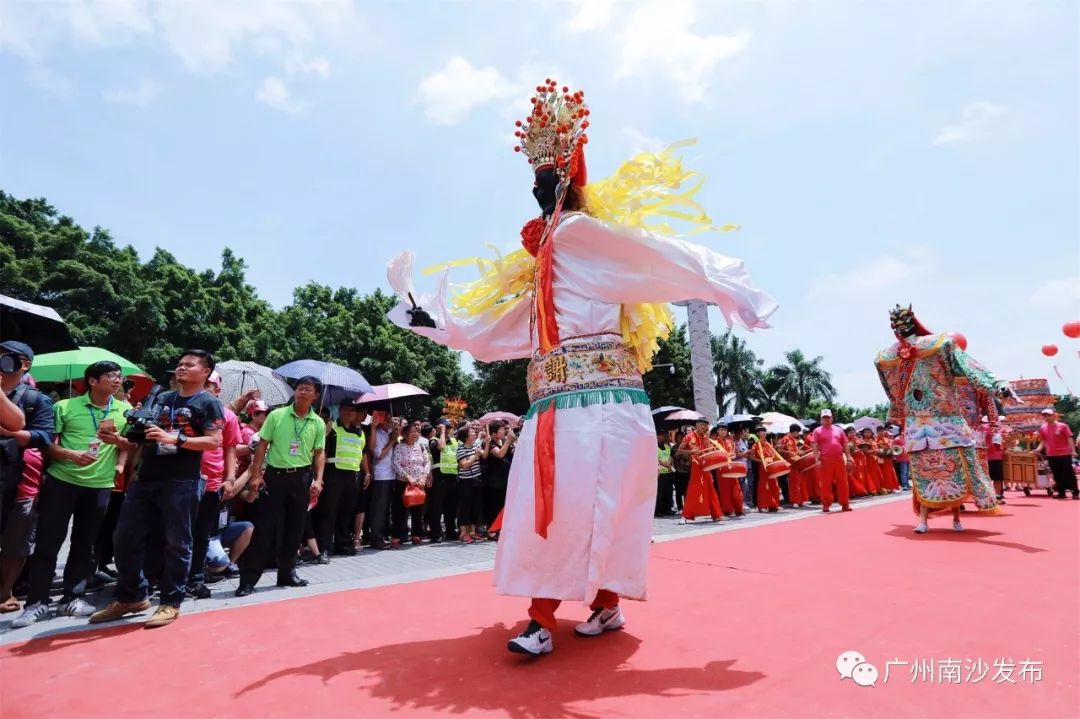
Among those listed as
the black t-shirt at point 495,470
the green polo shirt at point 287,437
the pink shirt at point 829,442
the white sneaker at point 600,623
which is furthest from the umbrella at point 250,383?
the pink shirt at point 829,442

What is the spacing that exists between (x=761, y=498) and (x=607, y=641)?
30.6 ft

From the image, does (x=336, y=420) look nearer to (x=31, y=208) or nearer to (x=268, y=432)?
(x=268, y=432)

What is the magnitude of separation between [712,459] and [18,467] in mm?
8406

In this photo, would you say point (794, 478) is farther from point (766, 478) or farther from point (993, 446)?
point (993, 446)

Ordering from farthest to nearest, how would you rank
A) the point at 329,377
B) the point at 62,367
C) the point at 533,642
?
the point at 329,377
the point at 62,367
the point at 533,642

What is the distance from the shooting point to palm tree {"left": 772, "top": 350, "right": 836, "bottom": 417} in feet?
129

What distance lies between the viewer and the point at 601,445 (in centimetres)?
296

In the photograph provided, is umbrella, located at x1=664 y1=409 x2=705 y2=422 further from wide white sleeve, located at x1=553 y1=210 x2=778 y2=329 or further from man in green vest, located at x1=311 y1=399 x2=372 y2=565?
wide white sleeve, located at x1=553 y1=210 x2=778 y2=329

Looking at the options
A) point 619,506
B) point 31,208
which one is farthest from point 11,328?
point 31,208

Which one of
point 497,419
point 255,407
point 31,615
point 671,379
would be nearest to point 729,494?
point 497,419

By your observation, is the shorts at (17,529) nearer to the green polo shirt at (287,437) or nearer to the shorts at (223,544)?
the shorts at (223,544)

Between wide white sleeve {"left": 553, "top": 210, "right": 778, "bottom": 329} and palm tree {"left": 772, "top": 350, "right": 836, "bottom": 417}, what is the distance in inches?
1564

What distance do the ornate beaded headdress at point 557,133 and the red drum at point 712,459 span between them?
281 inches

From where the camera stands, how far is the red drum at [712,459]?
973 cm
